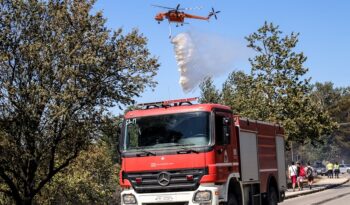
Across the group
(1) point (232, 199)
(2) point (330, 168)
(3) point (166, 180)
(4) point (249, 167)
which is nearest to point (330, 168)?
(2) point (330, 168)

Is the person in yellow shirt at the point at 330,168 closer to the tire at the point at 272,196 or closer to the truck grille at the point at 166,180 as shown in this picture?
the tire at the point at 272,196

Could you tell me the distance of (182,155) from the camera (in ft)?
37.1

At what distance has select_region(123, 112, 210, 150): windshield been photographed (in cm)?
1137

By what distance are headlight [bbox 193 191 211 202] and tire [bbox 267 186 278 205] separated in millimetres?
4625

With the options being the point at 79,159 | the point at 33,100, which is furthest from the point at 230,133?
the point at 79,159

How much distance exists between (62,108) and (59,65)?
79.8 inches

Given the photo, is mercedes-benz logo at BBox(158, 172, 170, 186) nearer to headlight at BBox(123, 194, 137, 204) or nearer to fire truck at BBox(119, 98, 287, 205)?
fire truck at BBox(119, 98, 287, 205)

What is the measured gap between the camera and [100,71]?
19266 mm

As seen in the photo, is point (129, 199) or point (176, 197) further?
point (129, 199)

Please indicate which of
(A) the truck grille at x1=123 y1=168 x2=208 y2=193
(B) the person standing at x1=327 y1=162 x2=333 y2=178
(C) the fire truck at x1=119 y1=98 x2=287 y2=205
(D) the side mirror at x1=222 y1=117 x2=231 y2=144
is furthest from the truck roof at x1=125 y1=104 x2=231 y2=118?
(B) the person standing at x1=327 y1=162 x2=333 y2=178

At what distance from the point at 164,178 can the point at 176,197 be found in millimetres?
502

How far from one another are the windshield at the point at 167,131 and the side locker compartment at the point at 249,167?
1.93m

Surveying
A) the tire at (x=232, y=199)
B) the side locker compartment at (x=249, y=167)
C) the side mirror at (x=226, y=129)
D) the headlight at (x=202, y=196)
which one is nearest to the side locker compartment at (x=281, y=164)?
the side locker compartment at (x=249, y=167)

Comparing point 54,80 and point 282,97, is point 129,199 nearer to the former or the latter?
point 54,80
